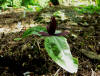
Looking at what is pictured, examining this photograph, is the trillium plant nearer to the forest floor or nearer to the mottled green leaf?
the mottled green leaf

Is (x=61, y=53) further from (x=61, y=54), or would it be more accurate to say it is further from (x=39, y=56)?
(x=39, y=56)

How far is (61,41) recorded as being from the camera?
113cm

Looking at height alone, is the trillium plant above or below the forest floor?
above

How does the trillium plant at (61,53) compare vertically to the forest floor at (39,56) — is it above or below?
above

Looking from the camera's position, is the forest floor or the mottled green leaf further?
the forest floor

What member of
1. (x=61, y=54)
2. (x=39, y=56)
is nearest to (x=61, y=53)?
(x=61, y=54)

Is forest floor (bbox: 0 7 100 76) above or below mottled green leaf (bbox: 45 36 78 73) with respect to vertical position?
below

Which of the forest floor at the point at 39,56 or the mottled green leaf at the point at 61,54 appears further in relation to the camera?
the forest floor at the point at 39,56

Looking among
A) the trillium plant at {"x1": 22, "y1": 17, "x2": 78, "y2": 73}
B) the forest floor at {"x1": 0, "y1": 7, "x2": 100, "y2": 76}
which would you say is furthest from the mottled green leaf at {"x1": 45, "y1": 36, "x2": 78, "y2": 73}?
the forest floor at {"x1": 0, "y1": 7, "x2": 100, "y2": 76}

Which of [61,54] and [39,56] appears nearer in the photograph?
[61,54]

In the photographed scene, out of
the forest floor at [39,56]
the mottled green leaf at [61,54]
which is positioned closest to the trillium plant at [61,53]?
the mottled green leaf at [61,54]

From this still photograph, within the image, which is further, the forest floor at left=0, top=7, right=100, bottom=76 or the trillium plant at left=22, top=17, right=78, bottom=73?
the forest floor at left=0, top=7, right=100, bottom=76

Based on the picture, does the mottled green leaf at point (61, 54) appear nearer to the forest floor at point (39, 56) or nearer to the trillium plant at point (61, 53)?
the trillium plant at point (61, 53)

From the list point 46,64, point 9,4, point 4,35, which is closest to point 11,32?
point 4,35
